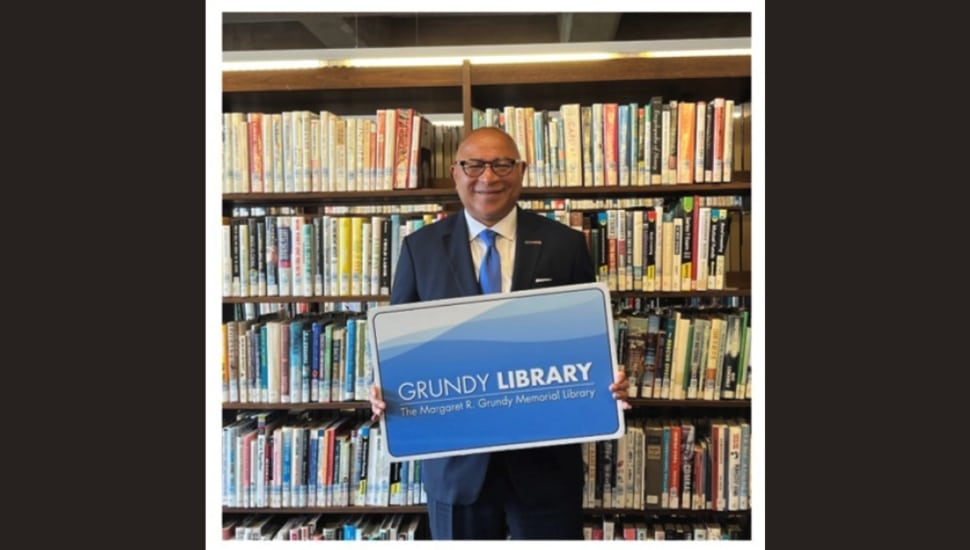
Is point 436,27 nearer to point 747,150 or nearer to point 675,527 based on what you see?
point 747,150

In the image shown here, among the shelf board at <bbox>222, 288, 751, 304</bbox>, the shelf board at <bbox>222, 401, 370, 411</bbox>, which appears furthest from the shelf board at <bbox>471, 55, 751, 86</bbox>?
the shelf board at <bbox>222, 401, 370, 411</bbox>

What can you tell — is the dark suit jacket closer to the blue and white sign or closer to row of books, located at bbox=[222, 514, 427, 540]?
the blue and white sign

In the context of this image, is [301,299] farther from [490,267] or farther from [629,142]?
[629,142]

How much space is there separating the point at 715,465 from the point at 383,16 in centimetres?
399

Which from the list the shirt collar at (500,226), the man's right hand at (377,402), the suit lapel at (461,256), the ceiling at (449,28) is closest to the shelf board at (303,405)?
the man's right hand at (377,402)

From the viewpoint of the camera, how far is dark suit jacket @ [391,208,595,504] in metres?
1.89

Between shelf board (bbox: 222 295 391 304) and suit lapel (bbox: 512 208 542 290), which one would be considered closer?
suit lapel (bbox: 512 208 542 290)

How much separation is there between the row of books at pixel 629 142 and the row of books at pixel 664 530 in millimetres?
1412

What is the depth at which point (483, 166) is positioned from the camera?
6.10ft

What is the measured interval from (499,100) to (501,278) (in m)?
0.94

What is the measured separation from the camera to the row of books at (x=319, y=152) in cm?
231

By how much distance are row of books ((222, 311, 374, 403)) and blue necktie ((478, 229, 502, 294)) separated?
0.67 m

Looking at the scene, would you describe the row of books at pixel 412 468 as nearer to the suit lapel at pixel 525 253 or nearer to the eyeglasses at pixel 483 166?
the suit lapel at pixel 525 253

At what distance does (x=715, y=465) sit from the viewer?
2.32 meters
